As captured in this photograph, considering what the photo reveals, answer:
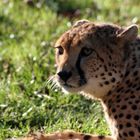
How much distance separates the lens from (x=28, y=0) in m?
9.29

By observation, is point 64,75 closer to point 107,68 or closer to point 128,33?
point 107,68

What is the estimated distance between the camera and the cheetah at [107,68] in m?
4.71

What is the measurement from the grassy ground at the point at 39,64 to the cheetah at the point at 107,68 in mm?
604

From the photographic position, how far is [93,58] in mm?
4750

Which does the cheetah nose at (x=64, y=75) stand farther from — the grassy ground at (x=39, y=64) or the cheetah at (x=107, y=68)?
the grassy ground at (x=39, y=64)

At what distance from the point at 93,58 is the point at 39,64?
7.06 feet

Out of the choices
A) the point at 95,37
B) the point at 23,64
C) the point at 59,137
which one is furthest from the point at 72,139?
the point at 23,64

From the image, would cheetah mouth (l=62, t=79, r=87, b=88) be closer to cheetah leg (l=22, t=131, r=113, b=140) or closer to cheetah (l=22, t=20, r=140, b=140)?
cheetah (l=22, t=20, r=140, b=140)

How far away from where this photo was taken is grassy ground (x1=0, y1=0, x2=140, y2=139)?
5652 millimetres

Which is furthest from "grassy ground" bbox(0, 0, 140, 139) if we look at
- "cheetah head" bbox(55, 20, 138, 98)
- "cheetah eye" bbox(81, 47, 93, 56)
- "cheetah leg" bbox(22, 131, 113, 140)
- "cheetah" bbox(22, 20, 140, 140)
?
"cheetah eye" bbox(81, 47, 93, 56)

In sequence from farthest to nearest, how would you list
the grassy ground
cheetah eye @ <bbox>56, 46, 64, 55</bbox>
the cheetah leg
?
the grassy ground < the cheetah leg < cheetah eye @ <bbox>56, 46, 64, 55</bbox>

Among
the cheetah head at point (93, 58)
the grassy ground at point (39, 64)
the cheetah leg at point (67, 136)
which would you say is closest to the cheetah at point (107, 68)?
the cheetah head at point (93, 58)

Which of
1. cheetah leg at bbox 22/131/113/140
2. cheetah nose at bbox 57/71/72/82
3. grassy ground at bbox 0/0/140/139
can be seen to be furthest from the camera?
grassy ground at bbox 0/0/140/139

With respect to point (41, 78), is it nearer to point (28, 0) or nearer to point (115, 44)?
point (115, 44)
